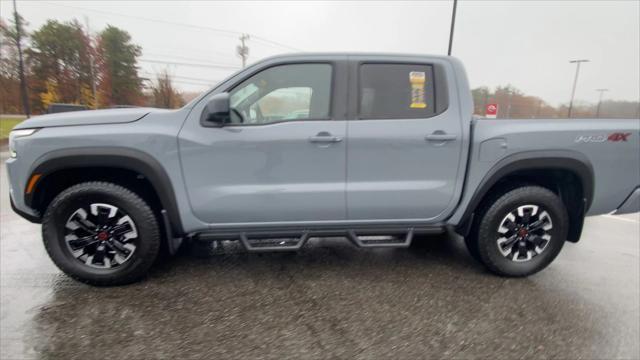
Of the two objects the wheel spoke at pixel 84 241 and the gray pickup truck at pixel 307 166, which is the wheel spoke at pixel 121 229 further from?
the wheel spoke at pixel 84 241

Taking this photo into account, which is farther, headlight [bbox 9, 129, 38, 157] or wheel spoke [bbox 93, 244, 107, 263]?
wheel spoke [bbox 93, 244, 107, 263]

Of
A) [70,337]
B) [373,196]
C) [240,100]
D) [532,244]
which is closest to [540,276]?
[532,244]

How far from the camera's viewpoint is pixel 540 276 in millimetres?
3135

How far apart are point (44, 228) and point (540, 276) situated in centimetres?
417

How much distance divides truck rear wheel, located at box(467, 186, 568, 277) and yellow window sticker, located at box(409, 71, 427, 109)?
3.55ft

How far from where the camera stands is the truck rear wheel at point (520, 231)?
293cm

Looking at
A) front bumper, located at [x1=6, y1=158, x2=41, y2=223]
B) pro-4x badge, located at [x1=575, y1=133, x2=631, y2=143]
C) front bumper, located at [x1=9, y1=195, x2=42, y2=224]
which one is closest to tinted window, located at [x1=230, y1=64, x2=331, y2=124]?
front bumper, located at [x1=6, y1=158, x2=41, y2=223]

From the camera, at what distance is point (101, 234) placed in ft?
8.93

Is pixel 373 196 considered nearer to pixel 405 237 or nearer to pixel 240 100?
pixel 405 237

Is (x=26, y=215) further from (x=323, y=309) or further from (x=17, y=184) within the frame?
(x=323, y=309)

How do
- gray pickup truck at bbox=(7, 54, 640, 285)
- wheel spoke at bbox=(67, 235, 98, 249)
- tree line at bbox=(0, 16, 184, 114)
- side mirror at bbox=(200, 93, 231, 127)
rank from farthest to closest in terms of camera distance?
tree line at bbox=(0, 16, 184, 114), wheel spoke at bbox=(67, 235, 98, 249), gray pickup truck at bbox=(7, 54, 640, 285), side mirror at bbox=(200, 93, 231, 127)

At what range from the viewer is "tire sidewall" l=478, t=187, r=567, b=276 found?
A: 9.60ft

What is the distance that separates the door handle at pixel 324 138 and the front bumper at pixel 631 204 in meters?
2.59

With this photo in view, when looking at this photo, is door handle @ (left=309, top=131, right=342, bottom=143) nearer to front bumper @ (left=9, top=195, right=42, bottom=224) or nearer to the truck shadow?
the truck shadow
